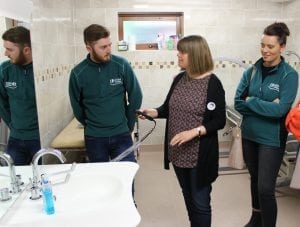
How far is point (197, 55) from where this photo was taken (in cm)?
160

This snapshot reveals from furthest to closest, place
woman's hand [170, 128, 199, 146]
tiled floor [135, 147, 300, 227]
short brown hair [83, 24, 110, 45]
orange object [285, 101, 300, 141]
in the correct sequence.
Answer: tiled floor [135, 147, 300, 227] → short brown hair [83, 24, 110, 45] → orange object [285, 101, 300, 141] → woman's hand [170, 128, 199, 146]

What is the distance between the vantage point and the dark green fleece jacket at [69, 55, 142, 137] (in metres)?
1.86

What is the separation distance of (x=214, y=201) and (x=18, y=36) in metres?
2.07

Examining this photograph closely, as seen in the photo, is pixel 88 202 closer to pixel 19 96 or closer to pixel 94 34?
pixel 19 96

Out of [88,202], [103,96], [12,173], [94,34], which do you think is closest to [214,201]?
[103,96]

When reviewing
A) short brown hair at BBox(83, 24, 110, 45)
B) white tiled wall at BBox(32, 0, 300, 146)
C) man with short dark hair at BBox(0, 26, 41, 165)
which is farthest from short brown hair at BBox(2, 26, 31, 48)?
white tiled wall at BBox(32, 0, 300, 146)

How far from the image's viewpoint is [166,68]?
149 inches

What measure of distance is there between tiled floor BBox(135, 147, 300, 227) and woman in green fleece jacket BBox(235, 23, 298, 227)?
57cm

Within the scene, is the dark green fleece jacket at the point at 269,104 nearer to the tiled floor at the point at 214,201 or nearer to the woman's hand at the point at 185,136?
the woman's hand at the point at 185,136

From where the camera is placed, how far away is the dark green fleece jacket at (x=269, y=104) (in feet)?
5.61

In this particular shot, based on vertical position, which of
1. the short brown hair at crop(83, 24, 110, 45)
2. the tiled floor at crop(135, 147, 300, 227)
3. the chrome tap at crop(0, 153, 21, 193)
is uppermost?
the short brown hair at crop(83, 24, 110, 45)

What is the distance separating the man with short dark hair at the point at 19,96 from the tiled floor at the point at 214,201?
1283 millimetres

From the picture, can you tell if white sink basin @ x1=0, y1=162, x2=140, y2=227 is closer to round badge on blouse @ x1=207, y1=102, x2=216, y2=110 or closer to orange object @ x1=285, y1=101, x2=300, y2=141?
round badge on blouse @ x1=207, y1=102, x2=216, y2=110

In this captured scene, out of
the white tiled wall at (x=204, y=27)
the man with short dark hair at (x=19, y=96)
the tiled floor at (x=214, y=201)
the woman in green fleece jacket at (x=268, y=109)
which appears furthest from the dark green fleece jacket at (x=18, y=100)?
the white tiled wall at (x=204, y=27)
